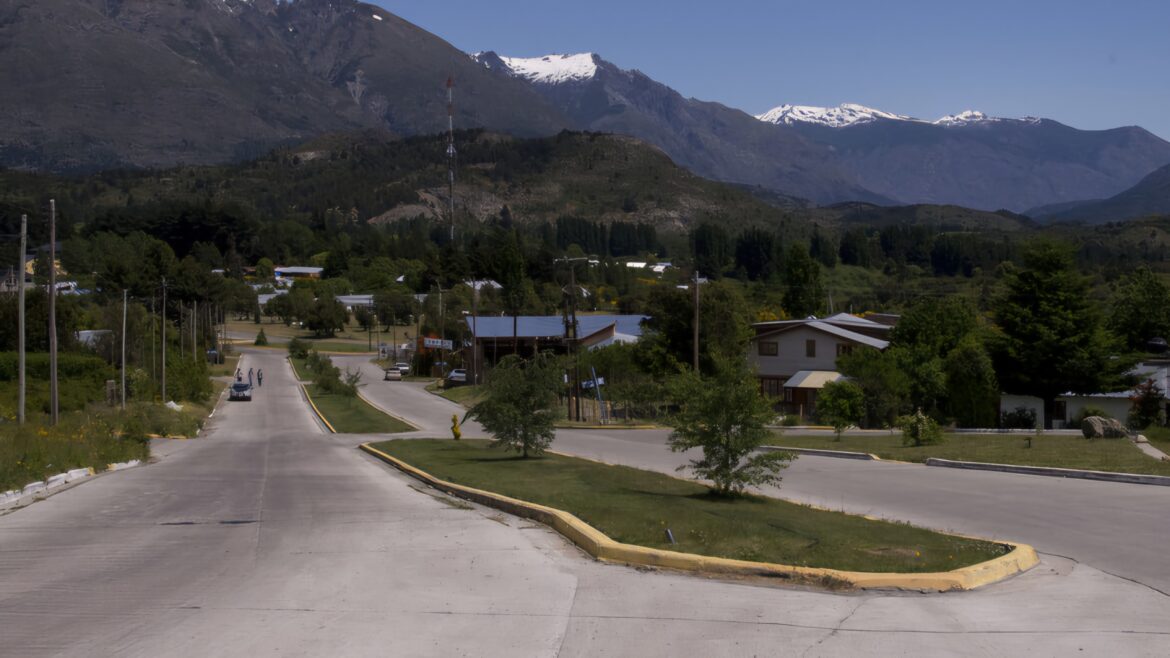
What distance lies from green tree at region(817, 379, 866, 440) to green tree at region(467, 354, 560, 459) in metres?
25.2

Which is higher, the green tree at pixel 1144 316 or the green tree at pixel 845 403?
the green tree at pixel 1144 316

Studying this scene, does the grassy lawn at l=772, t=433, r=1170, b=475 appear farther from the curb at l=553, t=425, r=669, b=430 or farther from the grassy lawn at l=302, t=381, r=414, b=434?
the grassy lawn at l=302, t=381, r=414, b=434

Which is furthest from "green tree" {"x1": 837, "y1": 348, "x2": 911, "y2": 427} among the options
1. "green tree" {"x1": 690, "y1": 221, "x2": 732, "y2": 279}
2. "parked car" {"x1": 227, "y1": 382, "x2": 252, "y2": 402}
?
"green tree" {"x1": 690, "y1": 221, "x2": 732, "y2": 279}

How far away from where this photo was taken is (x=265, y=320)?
14650cm

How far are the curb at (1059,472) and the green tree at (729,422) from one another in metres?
8.47

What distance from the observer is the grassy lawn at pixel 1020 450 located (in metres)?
22.9

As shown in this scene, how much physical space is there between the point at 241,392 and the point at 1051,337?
157ft

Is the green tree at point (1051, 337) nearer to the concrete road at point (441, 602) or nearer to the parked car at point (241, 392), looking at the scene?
the concrete road at point (441, 602)

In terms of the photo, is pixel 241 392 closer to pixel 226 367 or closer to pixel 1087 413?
pixel 226 367

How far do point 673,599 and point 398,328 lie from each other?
127716 mm

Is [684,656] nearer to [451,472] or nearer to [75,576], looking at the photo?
[75,576]

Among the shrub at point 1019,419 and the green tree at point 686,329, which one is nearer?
the shrub at point 1019,419

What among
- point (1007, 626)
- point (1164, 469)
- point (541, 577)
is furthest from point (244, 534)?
point (1164, 469)

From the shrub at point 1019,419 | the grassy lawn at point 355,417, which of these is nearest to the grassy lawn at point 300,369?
the grassy lawn at point 355,417
